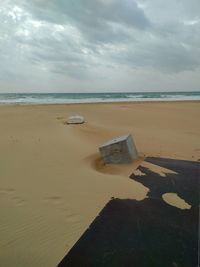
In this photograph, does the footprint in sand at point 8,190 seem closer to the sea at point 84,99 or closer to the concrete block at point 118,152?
the concrete block at point 118,152

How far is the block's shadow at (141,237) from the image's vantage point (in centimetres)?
189

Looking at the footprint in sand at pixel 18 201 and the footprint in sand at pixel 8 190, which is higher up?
the footprint in sand at pixel 8 190

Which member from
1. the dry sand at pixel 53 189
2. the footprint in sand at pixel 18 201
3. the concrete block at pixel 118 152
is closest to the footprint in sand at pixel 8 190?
the dry sand at pixel 53 189

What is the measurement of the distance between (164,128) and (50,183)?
610 centimetres

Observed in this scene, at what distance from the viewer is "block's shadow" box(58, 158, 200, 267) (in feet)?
6.22

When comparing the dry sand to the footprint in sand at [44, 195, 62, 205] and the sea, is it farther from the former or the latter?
the sea

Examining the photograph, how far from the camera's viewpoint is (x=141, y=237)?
2.16 metres

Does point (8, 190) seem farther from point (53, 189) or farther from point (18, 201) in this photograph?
point (53, 189)

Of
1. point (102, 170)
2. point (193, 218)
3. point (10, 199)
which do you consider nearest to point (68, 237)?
point (10, 199)

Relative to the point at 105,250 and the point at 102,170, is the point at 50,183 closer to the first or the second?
the point at 102,170

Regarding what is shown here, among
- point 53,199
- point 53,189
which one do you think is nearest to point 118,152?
point 53,189

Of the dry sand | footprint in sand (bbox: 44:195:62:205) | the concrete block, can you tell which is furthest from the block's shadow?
the concrete block

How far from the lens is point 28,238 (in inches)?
87.0

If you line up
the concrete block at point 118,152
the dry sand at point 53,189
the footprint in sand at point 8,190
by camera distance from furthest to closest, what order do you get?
the concrete block at point 118,152 → the footprint in sand at point 8,190 → the dry sand at point 53,189
